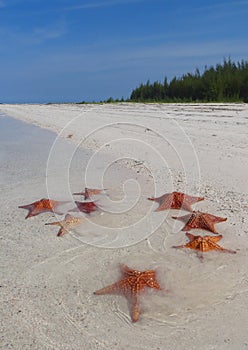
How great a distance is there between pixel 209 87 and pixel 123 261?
25202 millimetres

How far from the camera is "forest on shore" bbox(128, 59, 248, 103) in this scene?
83.2 feet

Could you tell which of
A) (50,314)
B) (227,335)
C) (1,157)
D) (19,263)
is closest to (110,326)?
(50,314)

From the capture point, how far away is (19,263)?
11.5 feet

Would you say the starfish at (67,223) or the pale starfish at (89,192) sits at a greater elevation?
the starfish at (67,223)

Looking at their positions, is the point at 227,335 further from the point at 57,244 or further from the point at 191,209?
the point at 191,209

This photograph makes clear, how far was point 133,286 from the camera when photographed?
2.79 metres

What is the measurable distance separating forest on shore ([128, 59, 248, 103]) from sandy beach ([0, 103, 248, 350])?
1822cm

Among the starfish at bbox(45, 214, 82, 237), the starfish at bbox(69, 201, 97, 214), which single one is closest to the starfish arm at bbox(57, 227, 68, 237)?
the starfish at bbox(45, 214, 82, 237)

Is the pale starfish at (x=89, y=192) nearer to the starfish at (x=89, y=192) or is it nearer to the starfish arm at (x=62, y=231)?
the starfish at (x=89, y=192)

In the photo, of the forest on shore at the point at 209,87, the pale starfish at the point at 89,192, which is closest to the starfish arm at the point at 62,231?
the pale starfish at the point at 89,192

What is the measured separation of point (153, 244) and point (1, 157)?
6.21 m

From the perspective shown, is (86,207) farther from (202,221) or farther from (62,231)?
(202,221)

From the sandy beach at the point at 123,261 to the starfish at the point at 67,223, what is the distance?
0.08 meters

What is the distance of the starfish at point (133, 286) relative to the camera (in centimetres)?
271
